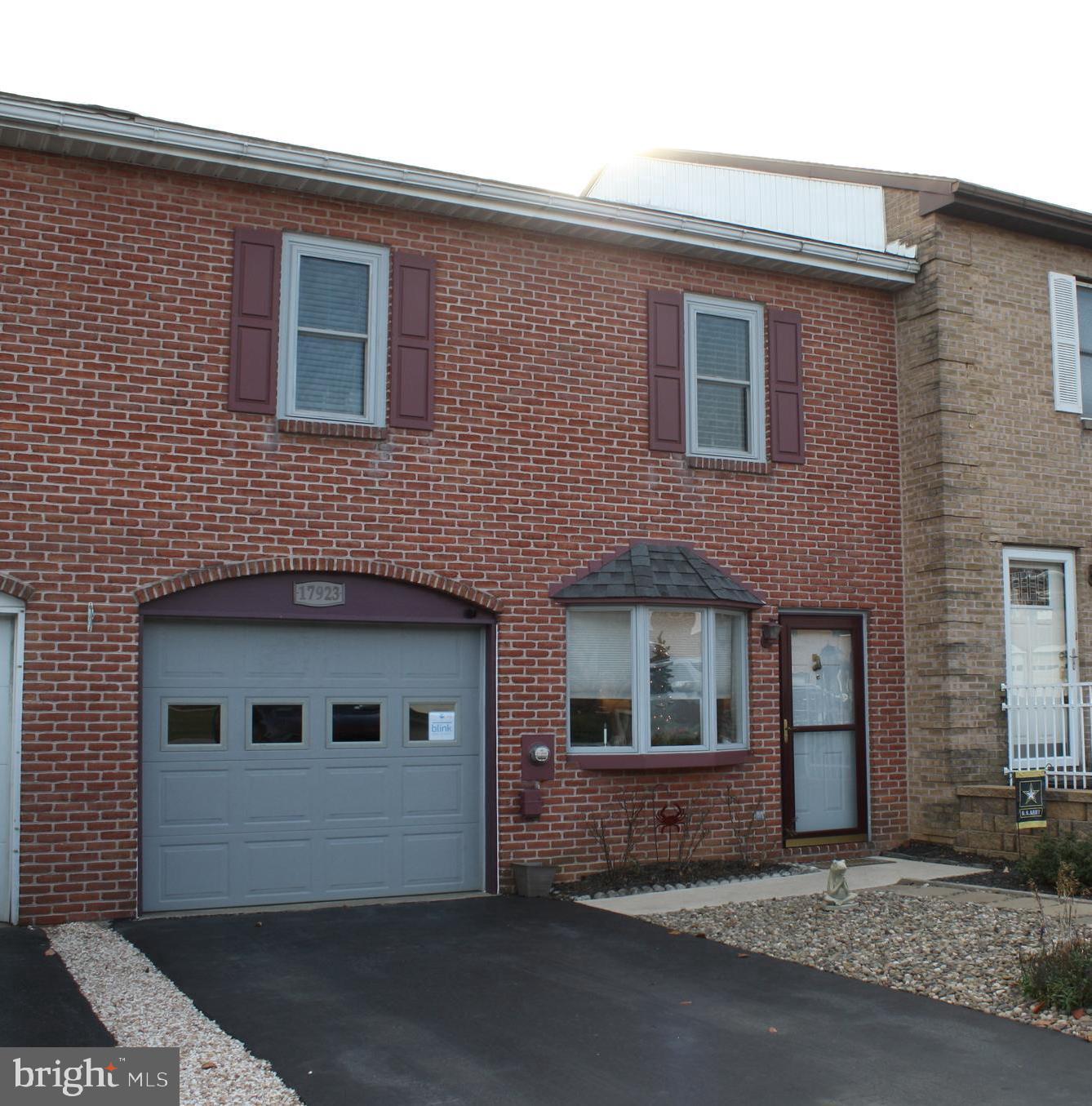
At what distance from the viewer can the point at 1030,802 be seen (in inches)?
448

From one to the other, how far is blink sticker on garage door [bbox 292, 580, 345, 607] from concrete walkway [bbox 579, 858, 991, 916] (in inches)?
122

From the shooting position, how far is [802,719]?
12.2 meters

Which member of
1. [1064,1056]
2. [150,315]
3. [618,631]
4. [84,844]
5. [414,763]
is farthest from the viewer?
[618,631]

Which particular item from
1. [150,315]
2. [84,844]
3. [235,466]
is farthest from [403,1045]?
[150,315]

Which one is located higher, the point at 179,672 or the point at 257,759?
the point at 179,672

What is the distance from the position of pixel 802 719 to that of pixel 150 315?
22.9 feet

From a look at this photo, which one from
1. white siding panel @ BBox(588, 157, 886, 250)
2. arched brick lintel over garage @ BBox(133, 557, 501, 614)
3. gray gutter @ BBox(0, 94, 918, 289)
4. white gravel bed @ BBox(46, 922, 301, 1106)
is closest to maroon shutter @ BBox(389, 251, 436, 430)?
gray gutter @ BBox(0, 94, 918, 289)

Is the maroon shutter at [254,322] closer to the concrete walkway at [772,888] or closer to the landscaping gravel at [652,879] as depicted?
the landscaping gravel at [652,879]

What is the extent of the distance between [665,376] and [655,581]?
198cm

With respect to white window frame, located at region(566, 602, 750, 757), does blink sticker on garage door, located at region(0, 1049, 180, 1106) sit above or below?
below

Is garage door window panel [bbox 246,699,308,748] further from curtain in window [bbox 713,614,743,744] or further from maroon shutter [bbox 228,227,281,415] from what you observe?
curtain in window [bbox 713,614,743,744]

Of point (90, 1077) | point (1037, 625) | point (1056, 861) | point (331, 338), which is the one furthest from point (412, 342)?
point (1037, 625)

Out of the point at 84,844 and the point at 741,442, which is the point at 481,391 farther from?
the point at 84,844

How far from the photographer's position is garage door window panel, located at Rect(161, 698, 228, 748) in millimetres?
9633
